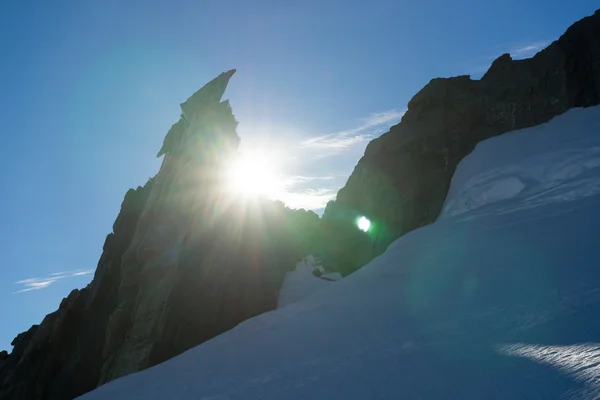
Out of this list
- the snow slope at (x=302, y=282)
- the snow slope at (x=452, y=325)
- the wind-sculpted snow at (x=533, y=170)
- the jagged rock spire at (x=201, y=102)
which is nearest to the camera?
the snow slope at (x=452, y=325)

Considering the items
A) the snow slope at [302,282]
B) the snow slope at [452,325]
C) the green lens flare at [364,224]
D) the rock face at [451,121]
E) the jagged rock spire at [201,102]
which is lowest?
the snow slope at [302,282]

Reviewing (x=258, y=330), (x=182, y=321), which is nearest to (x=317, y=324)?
(x=258, y=330)

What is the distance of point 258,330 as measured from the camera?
506 inches

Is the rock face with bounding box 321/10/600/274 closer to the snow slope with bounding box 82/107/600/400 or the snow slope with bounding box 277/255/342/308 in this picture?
the snow slope with bounding box 277/255/342/308

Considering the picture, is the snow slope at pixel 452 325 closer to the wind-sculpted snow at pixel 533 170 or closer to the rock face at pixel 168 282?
the wind-sculpted snow at pixel 533 170

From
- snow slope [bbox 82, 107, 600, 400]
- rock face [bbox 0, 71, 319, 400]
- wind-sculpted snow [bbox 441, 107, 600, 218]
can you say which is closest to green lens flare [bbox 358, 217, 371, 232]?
rock face [bbox 0, 71, 319, 400]

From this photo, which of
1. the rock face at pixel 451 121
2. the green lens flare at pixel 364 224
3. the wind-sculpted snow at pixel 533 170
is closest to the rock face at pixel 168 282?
the green lens flare at pixel 364 224

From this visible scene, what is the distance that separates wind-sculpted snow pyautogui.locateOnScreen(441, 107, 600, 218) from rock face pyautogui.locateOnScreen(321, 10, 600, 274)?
1.92 meters

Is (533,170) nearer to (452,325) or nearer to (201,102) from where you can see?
(452,325)

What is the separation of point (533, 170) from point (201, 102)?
129ft

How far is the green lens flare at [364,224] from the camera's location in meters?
36.9

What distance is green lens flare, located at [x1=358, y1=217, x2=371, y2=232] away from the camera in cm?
3694

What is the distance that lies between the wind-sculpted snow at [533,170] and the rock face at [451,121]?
1.92 m

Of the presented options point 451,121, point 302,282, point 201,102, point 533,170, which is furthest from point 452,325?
point 201,102
